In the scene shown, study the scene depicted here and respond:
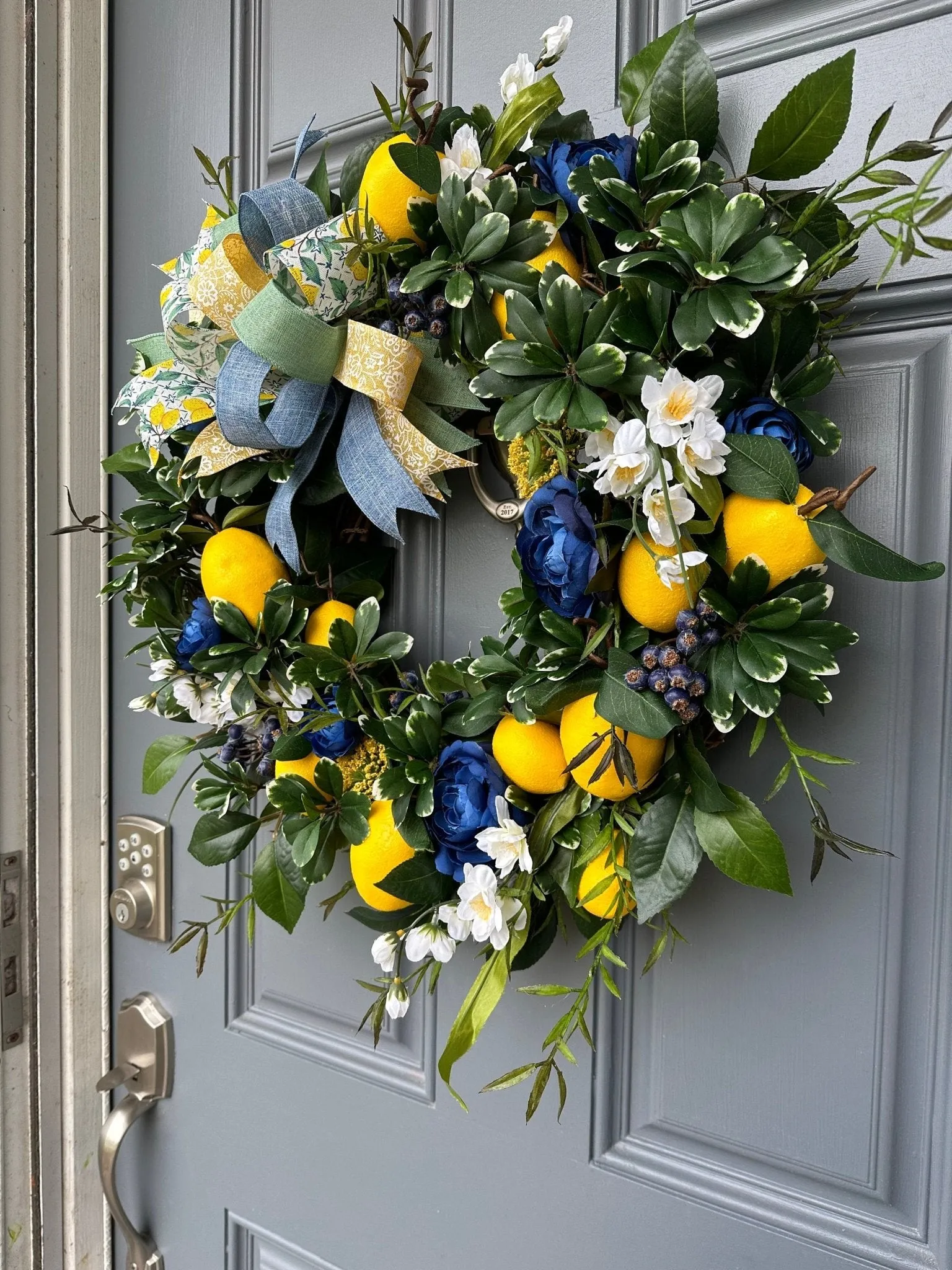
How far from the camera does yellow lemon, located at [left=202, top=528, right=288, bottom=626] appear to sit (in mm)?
584

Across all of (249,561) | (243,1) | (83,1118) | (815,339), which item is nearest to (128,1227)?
Answer: (83,1118)

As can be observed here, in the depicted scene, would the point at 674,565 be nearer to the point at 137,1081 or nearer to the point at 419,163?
the point at 419,163

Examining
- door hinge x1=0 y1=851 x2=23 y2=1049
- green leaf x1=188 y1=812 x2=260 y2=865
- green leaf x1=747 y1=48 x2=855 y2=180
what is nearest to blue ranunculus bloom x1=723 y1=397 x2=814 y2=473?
green leaf x1=747 y1=48 x2=855 y2=180

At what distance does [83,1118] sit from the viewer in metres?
0.88

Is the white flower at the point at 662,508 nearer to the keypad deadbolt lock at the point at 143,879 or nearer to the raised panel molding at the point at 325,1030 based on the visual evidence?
the raised panel molding at the point at 325,1030

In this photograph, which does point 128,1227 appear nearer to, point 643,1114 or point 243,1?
point 643,1114

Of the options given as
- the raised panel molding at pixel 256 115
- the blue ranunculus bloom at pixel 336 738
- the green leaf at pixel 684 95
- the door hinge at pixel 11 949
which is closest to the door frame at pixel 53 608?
the door hinge at pixel 11 949

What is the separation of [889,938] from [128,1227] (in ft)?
2.59

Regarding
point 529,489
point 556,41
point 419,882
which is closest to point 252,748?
point 419,882

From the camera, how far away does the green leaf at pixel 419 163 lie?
47cm

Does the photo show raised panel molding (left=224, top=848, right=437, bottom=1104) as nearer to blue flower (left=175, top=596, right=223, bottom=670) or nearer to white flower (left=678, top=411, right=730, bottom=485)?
blue flower (left=175, top=596, right=223, bottom=670)

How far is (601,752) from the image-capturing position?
45 cm

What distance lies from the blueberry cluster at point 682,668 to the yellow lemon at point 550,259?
0.63 feet

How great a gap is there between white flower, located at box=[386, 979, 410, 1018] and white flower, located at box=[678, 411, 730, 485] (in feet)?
1.19
